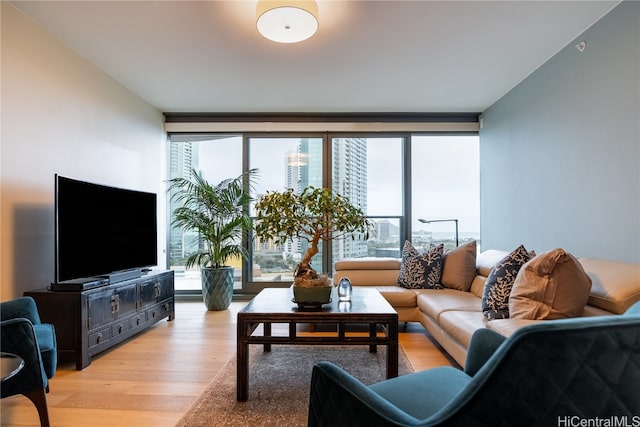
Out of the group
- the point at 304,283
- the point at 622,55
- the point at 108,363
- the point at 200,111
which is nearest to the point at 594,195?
the point at 622,55

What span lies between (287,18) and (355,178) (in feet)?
9.85

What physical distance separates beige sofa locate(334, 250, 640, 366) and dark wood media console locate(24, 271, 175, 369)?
6.48 feet

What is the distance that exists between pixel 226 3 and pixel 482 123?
3.72 metres

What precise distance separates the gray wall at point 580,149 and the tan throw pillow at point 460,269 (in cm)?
63

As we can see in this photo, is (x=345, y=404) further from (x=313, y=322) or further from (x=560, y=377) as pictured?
(x=313, y=322)

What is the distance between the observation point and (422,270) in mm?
3510

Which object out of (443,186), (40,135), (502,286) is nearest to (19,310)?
(40,135)

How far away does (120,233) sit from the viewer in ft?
10.5

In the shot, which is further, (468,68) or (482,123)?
(482,123)

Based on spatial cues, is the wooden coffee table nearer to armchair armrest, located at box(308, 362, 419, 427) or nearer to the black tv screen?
armchair armrest, located at box(308, 362, 419, 427)

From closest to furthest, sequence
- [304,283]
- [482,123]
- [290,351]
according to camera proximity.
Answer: [304,283] → [290,351] → [482,123]

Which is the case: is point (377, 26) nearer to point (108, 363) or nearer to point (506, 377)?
point (506, 377)

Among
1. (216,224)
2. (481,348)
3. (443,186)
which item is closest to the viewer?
(481,348)

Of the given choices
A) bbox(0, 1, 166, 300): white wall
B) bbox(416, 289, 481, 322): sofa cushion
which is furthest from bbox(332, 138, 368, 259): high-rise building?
bbox(0, 1, 166, 300): white wall
